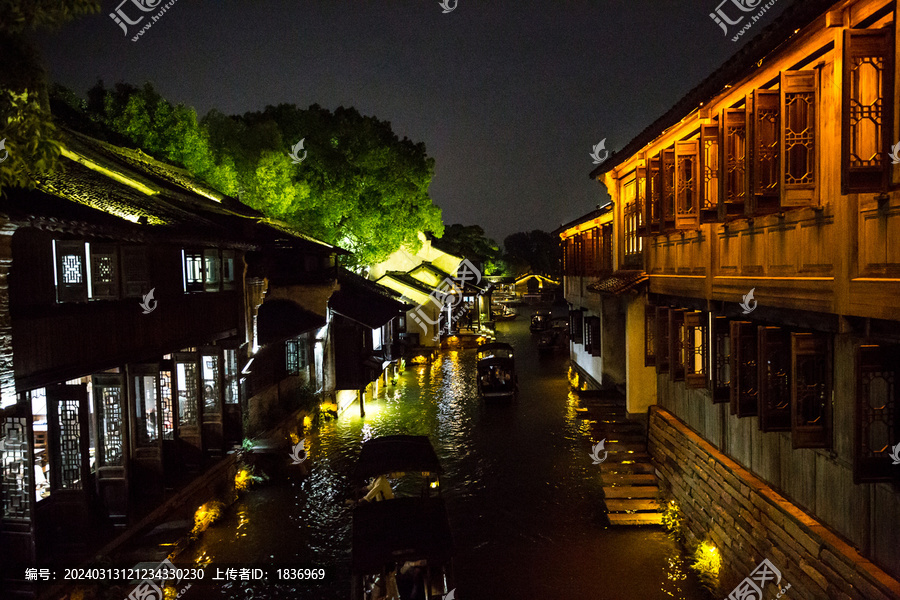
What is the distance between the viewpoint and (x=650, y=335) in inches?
658

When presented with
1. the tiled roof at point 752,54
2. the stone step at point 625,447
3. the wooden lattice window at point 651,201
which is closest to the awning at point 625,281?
the wooden lattice window at point 651,201

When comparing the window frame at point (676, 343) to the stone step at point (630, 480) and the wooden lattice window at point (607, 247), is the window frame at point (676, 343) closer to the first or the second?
the stone step at point (630, 480)

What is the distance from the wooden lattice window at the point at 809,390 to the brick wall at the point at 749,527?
2.62 feet

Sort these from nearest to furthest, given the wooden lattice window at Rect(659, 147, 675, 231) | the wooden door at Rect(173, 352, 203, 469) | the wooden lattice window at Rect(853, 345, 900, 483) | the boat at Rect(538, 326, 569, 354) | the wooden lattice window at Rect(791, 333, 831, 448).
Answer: the wooden lattice window at Rect(853, 345, 900, 483) → the wooden lattice window at Rect(791, 333, 831, 448) → the wooden lattice window at Rect(659, 147, 675, 231) → the wooden door at Rect(173, 352, 203, 469) → the boat at Rect(538, 326, 569, 354)

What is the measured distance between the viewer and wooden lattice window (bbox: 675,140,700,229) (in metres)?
12.2

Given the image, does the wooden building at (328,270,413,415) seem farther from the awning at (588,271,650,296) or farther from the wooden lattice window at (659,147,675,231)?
the wooden lattice window at (659,147,675,231)

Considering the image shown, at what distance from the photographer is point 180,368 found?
16.1 meters

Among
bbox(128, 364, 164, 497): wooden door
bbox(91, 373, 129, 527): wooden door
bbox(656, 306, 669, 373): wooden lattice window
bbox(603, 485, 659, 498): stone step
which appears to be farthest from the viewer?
bbox(603, 485, 659, 498): stone step

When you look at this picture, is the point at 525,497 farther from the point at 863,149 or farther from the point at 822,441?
the point at 863,149

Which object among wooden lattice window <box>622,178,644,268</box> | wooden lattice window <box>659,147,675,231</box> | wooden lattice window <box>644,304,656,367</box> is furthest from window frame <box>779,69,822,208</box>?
wooden lattice window <box>622,178,644,268</box>

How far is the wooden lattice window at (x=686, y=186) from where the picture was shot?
1218cm

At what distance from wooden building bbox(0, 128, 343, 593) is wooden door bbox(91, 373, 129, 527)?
0.09 ft

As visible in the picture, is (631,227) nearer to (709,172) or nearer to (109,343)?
(709,172)

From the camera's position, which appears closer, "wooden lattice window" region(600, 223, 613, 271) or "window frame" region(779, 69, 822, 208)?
"window frame" region(779, 69, 822, 208)
